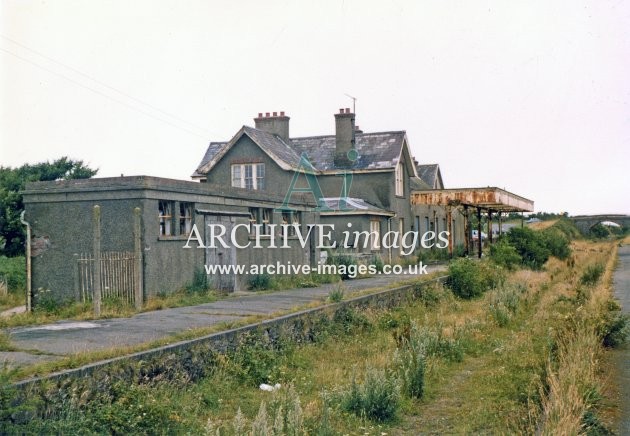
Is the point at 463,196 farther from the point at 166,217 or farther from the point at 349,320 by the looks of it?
the point at 166,217

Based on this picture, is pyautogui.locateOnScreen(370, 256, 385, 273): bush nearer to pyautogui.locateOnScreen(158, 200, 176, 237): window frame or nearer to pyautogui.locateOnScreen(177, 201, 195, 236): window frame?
pyautogui.locateOnScreen(177, 201, 195, 236): window frame

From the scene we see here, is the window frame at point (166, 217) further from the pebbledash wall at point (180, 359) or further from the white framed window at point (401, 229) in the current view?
the white framed window at point (401, 229)

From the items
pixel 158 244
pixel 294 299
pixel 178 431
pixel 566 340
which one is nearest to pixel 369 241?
pixel 294 299

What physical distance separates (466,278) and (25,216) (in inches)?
507

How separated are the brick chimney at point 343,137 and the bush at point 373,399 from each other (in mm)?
24051

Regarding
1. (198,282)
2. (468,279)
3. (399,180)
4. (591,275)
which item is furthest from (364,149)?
(198,282)

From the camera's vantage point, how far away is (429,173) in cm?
4356

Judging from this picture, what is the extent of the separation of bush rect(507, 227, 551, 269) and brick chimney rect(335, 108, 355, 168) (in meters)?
8.70

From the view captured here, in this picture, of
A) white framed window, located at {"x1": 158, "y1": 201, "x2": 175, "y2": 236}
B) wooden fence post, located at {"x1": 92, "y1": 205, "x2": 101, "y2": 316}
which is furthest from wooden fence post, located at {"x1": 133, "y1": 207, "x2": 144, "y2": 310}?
white framed window, located at {"x1": 158, "y1": 201, "x2": 175, "y2": 236}

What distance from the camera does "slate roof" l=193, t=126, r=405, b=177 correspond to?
29469 millimetres

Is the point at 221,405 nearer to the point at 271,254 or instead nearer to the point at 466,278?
the point at 271,254

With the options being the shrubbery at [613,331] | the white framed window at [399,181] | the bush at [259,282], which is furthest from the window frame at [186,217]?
the white framed window at [399,181]

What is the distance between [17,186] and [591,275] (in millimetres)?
24126

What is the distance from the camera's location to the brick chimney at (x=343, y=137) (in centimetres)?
3134
